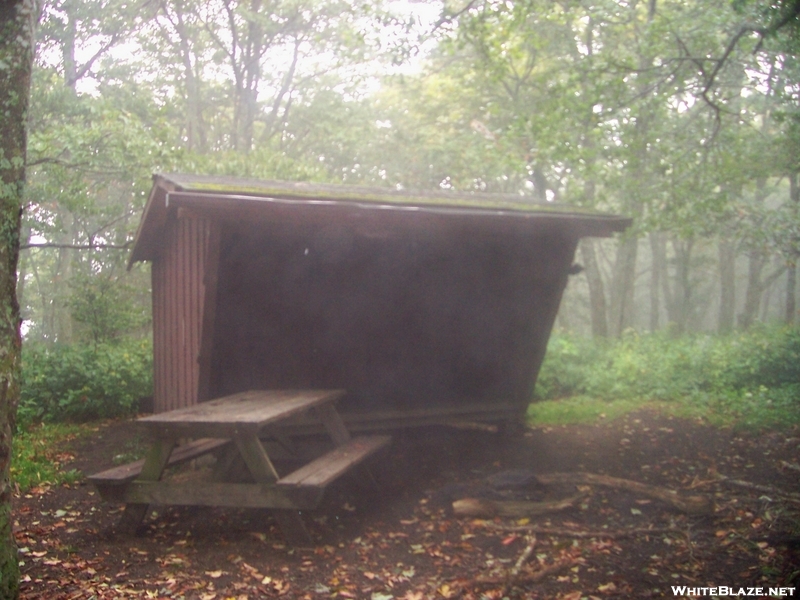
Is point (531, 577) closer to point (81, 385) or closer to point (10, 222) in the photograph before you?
point (10, 222)

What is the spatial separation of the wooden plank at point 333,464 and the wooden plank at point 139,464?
1040mm

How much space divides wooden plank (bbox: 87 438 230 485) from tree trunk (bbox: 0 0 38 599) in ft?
4.98

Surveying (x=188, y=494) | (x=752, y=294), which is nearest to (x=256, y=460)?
(x=188, y=494)

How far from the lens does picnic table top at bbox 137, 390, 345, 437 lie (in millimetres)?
4902

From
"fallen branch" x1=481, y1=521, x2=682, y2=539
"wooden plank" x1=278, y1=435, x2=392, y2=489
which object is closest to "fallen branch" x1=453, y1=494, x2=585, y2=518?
"fallen branch" x1=481, y1=521, x2=682, y2=539

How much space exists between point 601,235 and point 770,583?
389 cm

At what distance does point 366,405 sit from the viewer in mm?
8336

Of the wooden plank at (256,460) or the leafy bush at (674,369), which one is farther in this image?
the leafy bush at (674,369)

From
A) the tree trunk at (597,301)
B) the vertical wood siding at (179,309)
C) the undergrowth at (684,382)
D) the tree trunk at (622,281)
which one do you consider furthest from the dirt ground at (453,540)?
the tree trunk at (622,281)

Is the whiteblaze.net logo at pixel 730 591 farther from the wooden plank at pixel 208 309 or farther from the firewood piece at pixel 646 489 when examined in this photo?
the wooden plank at pixel 208 309

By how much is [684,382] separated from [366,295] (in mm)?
6329

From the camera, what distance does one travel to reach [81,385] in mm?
10766

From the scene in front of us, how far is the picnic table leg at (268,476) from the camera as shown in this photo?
16.7 ft

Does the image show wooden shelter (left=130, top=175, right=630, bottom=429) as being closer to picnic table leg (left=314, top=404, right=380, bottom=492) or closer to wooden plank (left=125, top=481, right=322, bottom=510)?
picnic table leg (left=314, top=404, right=380, bottom=492)
